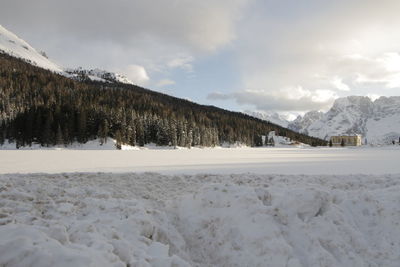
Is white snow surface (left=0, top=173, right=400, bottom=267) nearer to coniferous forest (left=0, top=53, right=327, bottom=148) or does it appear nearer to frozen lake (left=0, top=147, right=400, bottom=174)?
frozen lake (left=0, top=147, right=400, bottom=174)

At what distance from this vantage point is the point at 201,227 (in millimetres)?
7988

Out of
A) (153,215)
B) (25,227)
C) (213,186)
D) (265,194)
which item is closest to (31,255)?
(25,227)

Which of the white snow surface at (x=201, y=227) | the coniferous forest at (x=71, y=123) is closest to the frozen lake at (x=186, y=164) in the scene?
the white snow surface at (x=201, y=227)

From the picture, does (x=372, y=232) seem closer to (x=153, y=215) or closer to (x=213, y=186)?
(x=213, y=186)

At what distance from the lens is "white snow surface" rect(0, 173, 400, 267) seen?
5.76 meters

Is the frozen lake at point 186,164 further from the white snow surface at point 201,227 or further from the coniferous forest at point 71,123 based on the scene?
the coniferous forest at point 71,123

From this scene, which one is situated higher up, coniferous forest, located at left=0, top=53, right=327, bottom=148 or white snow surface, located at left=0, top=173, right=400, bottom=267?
coniferous forest, located at left=0, top=53, right=327, bottom=148

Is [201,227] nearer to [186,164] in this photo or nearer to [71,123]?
[186,164]

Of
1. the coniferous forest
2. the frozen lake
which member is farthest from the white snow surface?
the coniferous forest

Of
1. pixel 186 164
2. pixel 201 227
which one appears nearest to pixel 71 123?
pixel 186 164

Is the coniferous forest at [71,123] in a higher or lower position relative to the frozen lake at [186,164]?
higher

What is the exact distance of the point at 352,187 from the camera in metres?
12.8

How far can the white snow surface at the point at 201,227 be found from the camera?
5758mm

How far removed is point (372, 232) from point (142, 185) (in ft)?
26.5
